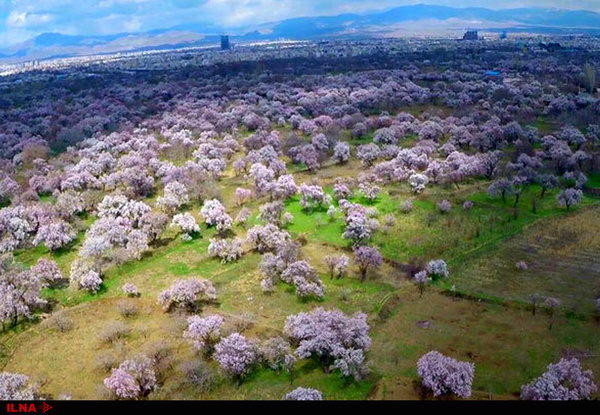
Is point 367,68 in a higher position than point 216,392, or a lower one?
higher

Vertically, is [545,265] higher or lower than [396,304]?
higher

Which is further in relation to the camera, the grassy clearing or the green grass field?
the grassy clearing

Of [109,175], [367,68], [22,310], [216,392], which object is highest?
[367,68]

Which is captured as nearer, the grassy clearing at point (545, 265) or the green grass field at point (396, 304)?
the green grass field at point (396, 304)

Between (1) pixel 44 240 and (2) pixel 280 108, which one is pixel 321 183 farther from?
(2) pixel 280 108

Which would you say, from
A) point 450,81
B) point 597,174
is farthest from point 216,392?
point 450,81

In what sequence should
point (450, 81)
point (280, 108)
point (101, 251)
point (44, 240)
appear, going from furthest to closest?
point (450, 81) < point (280, 108) < point (44, 240) < point (101, 251)

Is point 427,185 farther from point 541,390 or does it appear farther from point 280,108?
point 280,108

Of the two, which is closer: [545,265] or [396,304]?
[396,304]

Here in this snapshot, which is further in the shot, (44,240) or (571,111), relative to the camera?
(571,111)

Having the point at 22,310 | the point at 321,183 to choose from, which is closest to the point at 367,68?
the point at 321,183

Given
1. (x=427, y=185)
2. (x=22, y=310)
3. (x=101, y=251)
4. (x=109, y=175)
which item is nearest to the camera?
(x=22, y=310)
